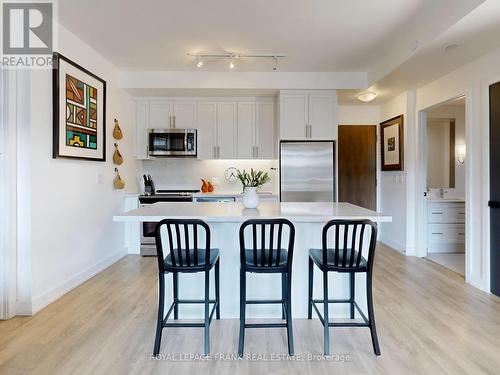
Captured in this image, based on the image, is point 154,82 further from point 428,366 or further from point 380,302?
point 428,366

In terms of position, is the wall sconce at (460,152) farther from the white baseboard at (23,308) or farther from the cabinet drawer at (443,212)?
the white baseboard at (23,308)

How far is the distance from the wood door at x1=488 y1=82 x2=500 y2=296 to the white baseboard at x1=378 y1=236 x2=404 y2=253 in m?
1.63

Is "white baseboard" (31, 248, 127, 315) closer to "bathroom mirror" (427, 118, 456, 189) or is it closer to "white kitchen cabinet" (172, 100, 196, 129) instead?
"white kitchen cabinet" (172, 100, 196, 129)

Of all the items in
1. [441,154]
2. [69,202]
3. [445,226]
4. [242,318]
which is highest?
[441,154]

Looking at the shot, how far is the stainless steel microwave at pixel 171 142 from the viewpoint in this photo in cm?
470

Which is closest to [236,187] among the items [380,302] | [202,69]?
[202,69]

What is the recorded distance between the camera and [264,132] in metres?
4.89

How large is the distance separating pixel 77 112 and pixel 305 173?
2881 mm

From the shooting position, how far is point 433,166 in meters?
5.31

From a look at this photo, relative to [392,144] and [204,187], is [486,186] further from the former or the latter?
[204,187]

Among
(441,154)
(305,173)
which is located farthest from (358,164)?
(305,173)

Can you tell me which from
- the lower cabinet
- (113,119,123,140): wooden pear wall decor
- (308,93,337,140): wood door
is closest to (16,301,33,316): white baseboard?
(113,119,123,140): wooden pear wall decor

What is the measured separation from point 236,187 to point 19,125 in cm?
311

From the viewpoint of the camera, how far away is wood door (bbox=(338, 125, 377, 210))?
5.46 m
